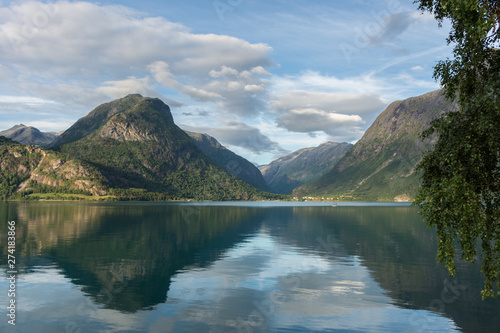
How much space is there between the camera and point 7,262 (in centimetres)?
5369

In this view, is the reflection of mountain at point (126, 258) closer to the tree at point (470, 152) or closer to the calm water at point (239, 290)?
the calm water at point (239, 290)

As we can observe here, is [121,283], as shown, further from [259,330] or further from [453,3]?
[453,3]

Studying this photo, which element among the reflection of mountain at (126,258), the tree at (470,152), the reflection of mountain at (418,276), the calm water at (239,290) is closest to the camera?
the tree at (470,152)

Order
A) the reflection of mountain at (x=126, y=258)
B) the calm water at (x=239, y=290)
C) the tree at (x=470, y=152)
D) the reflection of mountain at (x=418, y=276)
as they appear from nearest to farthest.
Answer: the tree at (x=470, y=152)
the calm water at (x=239, y=290)
the reflection of mountain at (x=418, y=276)
the reflection of mountain at (x=126, y=258)

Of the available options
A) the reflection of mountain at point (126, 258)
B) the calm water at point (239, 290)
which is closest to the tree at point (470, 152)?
the calm water at point (239, 290)

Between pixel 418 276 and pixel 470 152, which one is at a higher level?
pixel 470 152

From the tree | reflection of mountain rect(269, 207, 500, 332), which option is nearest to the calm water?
reflection of mountain rect(269, 207, 500, 332)

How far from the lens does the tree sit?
22.4m

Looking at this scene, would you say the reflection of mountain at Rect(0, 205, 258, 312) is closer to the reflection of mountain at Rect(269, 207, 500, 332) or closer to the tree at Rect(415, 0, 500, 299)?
the reflection of mountain at Rect(269, 207, 500, 332)

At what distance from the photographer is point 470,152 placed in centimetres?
2308

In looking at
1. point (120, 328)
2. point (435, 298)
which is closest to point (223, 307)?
point (120, 328)

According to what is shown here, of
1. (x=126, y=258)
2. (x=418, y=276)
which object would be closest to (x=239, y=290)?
(x=418, y=276)

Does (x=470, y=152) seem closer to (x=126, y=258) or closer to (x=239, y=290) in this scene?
(x=239, y=290)

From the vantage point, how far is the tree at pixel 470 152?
22391 millimetres
